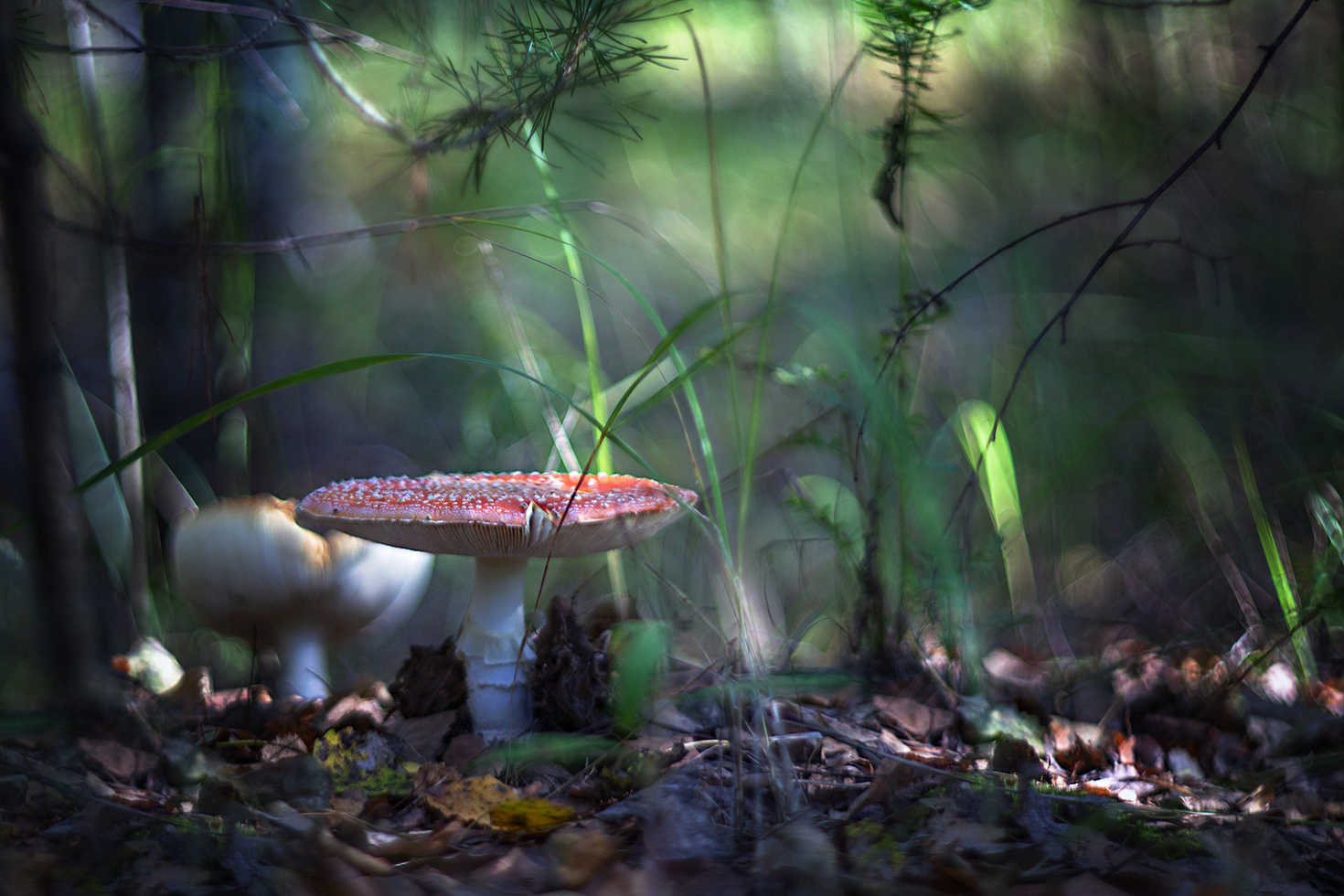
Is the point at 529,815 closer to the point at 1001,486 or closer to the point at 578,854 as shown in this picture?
the point at 578,854

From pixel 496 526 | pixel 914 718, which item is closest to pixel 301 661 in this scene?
pixel 496 526

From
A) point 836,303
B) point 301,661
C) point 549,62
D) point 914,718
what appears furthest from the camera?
point 836,303

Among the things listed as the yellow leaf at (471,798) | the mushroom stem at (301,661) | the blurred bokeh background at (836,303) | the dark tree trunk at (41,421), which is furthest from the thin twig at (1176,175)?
the mushroom stem at (301,661)

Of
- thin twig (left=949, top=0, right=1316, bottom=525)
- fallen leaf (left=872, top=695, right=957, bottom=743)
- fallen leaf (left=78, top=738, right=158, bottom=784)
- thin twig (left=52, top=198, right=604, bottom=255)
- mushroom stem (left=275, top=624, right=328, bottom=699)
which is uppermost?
thin twig (left=52, top=198, right=604, bottom=255)

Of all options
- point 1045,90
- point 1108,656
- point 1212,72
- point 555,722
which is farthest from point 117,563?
point 1212,72

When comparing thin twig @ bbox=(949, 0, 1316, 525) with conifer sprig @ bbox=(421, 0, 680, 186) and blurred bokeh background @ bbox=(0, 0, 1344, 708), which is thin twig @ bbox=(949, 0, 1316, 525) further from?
conifer sprig @ bbox=(421, 0, 680, 186)

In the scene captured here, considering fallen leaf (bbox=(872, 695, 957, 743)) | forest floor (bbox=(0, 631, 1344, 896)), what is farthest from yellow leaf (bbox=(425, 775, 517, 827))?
fallen leaf (bbox=(872, 695, 957, 743))
